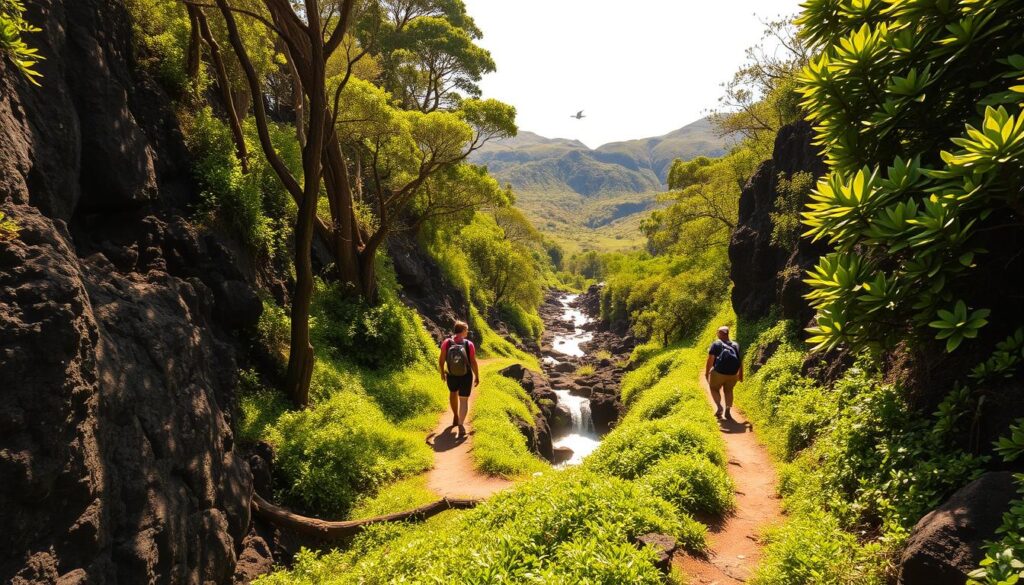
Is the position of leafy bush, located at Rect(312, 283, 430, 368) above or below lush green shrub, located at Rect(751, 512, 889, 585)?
above

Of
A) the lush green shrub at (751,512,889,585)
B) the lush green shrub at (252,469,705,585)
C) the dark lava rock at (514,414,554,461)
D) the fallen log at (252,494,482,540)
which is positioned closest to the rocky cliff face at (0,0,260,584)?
the fallen log at (252,494,482,540)

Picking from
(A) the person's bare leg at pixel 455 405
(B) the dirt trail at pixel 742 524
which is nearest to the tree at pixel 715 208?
Result: (B) the dirt trail at pixel 742 524

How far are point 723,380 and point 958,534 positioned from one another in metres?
8.67

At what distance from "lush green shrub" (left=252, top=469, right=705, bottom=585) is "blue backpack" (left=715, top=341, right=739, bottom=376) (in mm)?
6601

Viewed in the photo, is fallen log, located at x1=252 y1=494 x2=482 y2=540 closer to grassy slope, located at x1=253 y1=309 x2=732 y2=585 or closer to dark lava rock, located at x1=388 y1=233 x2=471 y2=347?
grassy slope, located at x1=253 y1=309 x2=732 y2=585

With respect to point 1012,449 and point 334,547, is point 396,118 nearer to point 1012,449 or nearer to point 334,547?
point 334,547

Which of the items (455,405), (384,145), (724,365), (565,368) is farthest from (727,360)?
(565,368)

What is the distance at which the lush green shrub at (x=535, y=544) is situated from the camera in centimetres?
441

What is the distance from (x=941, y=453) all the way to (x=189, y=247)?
12070mm

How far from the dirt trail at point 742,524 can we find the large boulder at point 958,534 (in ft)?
6.25

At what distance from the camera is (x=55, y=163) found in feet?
19.1

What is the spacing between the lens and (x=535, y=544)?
4.93 m

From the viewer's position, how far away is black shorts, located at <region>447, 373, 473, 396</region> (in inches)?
443

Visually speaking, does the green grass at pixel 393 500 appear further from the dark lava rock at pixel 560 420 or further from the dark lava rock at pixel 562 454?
the dark lava rock at pixel 560 420
